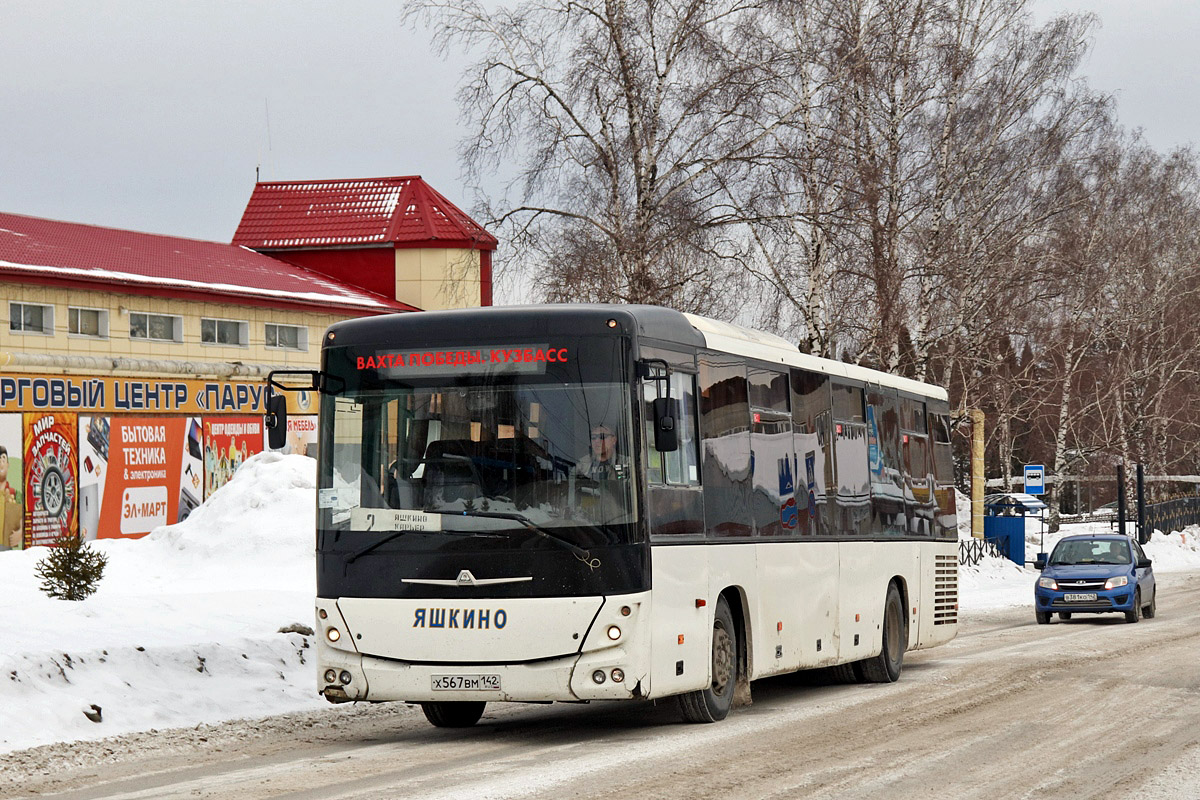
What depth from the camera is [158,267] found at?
3738cm

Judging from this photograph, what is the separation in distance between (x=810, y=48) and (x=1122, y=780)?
81.1ft

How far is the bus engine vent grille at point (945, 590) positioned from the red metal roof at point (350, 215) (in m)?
Result: 27.2

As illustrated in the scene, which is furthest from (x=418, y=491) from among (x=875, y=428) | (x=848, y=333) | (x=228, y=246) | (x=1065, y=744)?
(x=228, y=246)

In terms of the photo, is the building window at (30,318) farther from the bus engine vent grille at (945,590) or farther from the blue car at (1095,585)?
the bus engine vent grille at (945,590)

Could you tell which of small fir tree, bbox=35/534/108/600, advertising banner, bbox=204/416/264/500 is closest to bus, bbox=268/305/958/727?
small fir tree, bbox=35/534/108/600

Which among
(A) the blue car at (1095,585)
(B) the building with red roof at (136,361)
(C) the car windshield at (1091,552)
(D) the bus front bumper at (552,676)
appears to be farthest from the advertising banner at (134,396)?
(D) the bus front bumper at (552,676)

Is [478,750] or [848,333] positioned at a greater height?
[848,333]

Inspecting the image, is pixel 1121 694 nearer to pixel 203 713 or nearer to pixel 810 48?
pixel 203 713

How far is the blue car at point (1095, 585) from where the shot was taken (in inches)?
1022

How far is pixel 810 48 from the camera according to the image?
1268 inches

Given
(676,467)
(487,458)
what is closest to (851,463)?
(676,467)

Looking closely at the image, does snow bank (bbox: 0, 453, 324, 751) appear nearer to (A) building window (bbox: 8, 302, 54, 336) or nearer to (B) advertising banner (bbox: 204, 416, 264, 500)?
(A) building window (bbox: 8, 302, 54, 336)

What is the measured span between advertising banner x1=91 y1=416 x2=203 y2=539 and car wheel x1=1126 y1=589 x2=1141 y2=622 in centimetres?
1939

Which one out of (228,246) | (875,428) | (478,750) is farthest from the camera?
(228,246)
